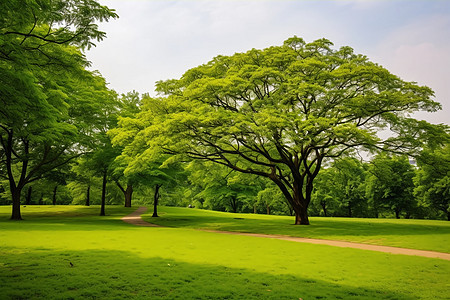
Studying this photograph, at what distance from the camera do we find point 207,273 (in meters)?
8.19

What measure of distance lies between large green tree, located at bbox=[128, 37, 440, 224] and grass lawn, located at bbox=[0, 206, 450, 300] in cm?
1077

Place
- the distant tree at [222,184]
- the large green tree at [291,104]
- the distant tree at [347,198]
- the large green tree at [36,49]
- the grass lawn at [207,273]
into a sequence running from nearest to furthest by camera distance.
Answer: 1. the grass lawn at [207,273]
2. the large green tree at [36,49]
3. the large green tree at [291,104]
4. the distant tree at [222,184]
5. the distant tree at [347,198]

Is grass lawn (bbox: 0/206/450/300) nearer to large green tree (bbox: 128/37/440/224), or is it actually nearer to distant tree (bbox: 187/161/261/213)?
large green tree (bbox: 128/37/440/224)

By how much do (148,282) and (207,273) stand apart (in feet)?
5.67

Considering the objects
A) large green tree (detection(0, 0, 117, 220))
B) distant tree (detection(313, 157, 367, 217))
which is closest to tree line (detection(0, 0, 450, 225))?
large green tree (detection(0, 0, 117, 220))

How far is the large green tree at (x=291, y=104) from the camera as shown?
21272 mm

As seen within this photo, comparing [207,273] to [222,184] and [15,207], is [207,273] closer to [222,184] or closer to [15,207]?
[15,207]

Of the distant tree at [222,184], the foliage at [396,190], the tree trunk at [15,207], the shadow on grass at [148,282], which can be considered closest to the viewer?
the shadow on grass at [148,282]

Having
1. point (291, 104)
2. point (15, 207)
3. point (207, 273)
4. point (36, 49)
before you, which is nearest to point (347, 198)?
point (291, 104)

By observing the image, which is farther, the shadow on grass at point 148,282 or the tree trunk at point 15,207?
the tree trunk at point 15,207

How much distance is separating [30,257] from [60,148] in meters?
26.4

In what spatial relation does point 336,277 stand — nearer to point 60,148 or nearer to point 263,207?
point 60,148

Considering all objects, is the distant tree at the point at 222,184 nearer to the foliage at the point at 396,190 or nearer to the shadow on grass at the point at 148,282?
the shadow on grass at the point at 148,282

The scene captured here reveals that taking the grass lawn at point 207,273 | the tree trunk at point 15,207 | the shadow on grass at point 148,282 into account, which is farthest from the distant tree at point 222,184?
the shadow on grass at point 148,282
